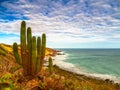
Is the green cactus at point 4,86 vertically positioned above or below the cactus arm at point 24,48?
below

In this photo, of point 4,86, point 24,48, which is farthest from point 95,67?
point 4,86

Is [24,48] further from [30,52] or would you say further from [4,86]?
[4,86]

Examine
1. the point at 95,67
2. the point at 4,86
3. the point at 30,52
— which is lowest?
the point at 95,67

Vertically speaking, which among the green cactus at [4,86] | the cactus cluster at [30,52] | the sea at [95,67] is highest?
the cactus cluster at [30,52]

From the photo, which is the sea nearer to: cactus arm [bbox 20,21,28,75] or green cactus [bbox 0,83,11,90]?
cactus arm [bbox 20,21,28,75]

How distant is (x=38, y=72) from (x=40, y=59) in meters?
1.01

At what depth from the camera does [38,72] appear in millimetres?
16422

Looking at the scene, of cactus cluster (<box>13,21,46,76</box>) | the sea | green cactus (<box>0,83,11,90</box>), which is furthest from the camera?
the sea

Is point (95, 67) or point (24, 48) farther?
point (95, 67)

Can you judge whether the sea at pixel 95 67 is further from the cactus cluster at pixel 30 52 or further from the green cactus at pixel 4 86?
the green cactus at pixel 4 86

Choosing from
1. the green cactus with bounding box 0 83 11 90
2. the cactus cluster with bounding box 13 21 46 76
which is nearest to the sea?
the cactus cluster with bounding box 13 21 46 76

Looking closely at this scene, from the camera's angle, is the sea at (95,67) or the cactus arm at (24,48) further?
the sea at (95,67)

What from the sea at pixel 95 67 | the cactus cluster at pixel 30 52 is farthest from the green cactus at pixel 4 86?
the sea at pixel 95 67

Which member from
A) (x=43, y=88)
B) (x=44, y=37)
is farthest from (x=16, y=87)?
(x=44, y=37)
